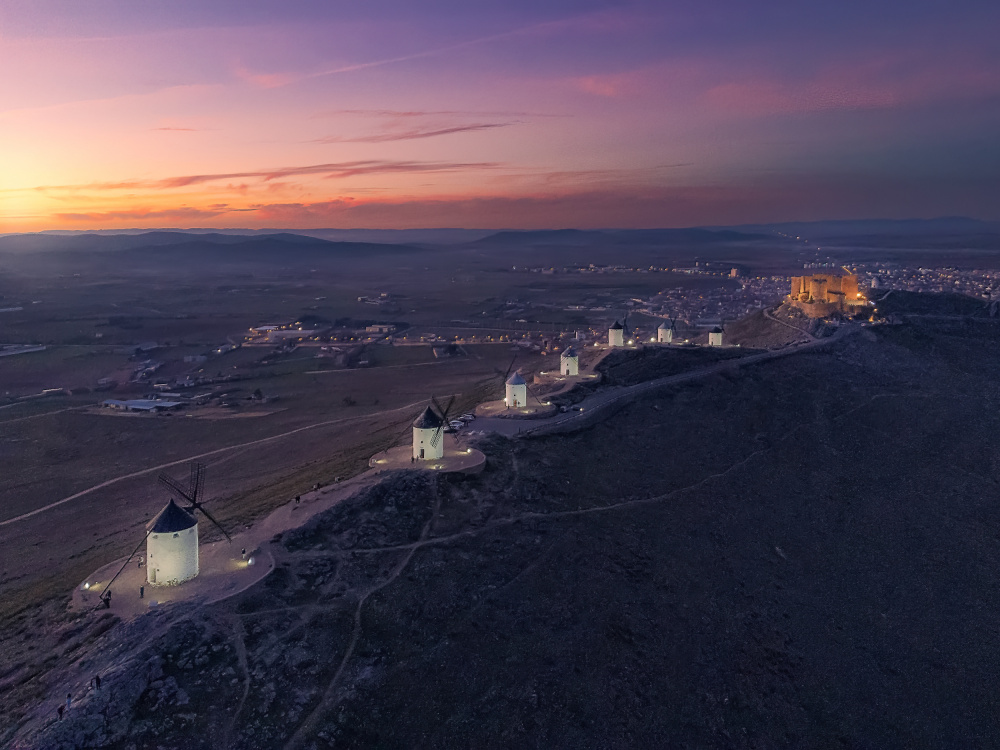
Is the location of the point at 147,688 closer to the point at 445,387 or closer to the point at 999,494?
the point at 999,494

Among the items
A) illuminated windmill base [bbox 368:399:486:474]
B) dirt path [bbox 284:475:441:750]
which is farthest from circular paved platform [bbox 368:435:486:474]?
dirt path [bbox 284:475:441:750]

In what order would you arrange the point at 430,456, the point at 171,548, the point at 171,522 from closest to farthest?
1. the point at 171,548
2. the point at 171,522
3. the point at 430,456

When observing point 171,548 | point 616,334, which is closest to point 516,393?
point 616,334

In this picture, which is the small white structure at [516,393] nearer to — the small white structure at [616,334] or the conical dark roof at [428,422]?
the conical dark roof at [428,422]

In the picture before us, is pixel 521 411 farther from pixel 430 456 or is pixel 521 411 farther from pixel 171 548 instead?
pixel 171 548

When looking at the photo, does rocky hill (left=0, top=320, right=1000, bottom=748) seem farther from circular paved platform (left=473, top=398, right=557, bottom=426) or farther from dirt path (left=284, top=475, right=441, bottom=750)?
circular paved platform (left=473, top=398, right=557, bottom=426)

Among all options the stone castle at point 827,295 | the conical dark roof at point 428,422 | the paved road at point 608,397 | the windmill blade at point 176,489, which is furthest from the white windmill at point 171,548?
the stone castle at point 827,295

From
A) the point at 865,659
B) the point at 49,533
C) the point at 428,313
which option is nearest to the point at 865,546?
the point at 865,659
